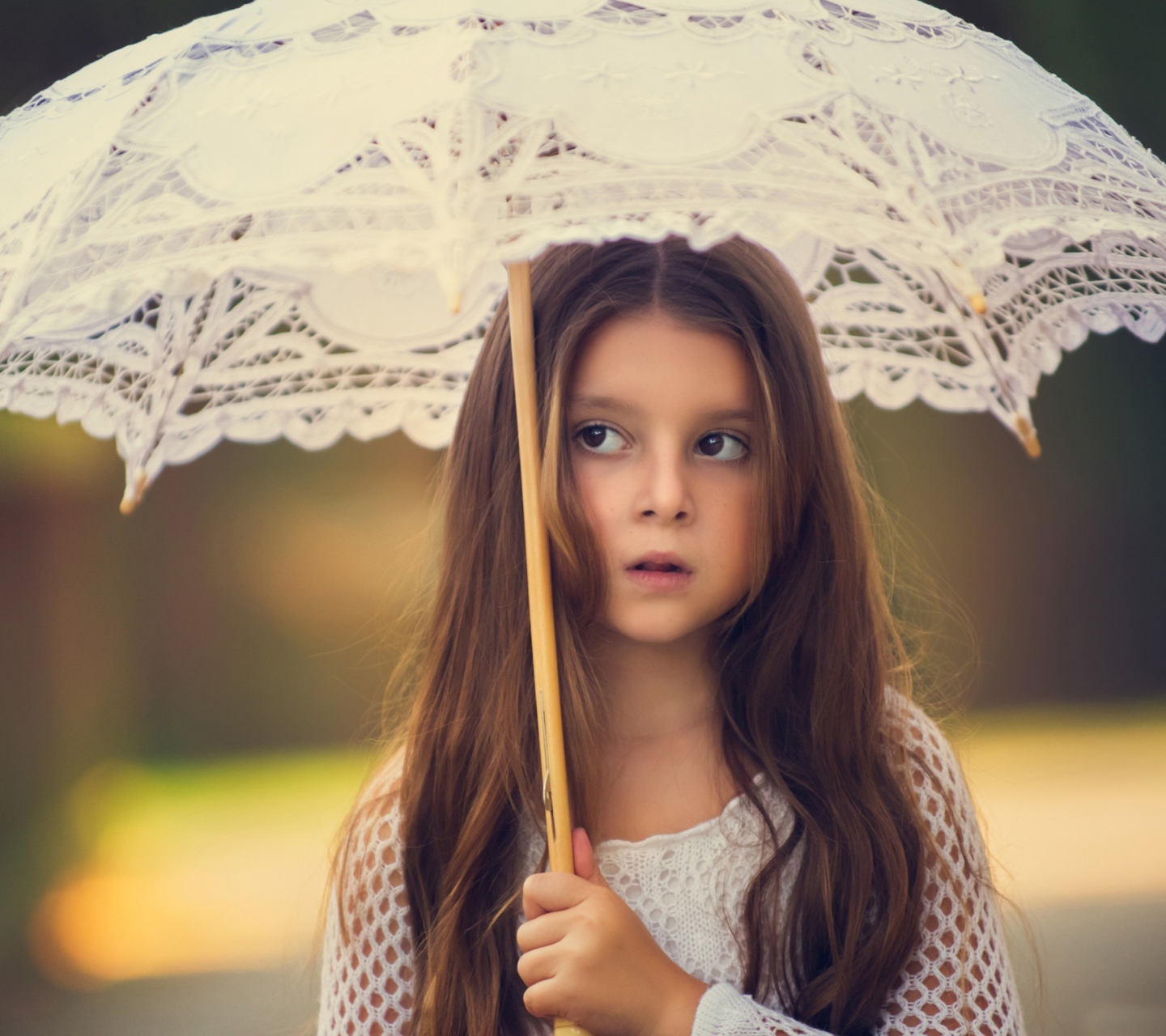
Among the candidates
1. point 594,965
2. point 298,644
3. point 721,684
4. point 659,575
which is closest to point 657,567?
point 659,575

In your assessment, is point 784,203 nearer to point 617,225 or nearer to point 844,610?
point 617,225

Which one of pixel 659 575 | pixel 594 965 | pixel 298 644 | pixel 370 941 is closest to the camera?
pixel 594 965

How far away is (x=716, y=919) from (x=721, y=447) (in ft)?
1.43

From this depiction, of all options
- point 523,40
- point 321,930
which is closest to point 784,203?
point 523,40

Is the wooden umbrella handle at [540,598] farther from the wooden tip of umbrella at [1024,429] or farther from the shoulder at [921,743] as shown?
the wooden tip of umbrella at [1024,429]

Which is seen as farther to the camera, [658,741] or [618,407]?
[658,741]

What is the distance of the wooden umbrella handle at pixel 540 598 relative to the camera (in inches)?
39.8

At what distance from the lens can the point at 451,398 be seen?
1.51m

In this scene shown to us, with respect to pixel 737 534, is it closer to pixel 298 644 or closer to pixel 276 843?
pixel 298 644

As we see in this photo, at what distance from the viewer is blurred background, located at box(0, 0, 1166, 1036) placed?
3801 mm

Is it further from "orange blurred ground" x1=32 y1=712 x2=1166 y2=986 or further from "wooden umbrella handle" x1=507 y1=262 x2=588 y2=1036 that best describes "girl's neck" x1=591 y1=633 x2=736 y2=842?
"orange blurred ground" x1=32 y1=712 x2=1166 y2=986

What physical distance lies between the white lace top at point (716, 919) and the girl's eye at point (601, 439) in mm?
360

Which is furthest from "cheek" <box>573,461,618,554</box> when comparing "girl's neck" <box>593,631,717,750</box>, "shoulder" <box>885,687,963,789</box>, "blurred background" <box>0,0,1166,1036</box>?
"blurred background" <box>0,0,1166,1036</box>

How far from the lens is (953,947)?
1.14 meters
